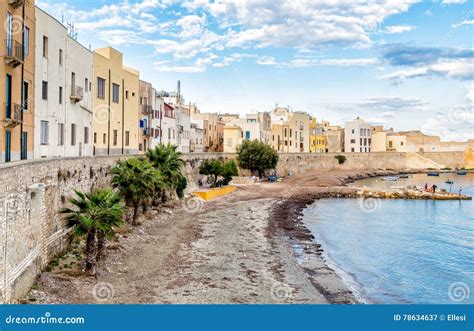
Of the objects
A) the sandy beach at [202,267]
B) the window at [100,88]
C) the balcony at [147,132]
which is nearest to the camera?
the sandy beach at [202,267]

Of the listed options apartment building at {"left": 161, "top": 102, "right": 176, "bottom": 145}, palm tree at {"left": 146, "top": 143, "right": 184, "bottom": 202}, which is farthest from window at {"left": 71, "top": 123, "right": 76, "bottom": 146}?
apartment building at {"left": 161, "top": 102, "right": 176, "bottom": 145}

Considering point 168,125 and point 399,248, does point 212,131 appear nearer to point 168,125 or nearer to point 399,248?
point 168,125

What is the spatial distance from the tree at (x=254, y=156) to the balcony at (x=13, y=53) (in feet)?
187

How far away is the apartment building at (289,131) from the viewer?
11188 cm

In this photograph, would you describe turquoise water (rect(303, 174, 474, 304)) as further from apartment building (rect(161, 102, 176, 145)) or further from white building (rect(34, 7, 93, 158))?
apartment building (rect(161, 102, 176, 145))

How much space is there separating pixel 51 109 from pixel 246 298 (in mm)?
19892

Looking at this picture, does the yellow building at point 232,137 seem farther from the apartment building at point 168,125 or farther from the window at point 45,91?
the window at point 45,91

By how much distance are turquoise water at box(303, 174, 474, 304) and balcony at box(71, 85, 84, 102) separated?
22347 mm

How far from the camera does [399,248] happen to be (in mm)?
39031

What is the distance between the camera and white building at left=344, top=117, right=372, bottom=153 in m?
136

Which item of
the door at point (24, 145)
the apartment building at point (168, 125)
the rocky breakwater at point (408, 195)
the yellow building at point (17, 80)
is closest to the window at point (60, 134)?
the yellow building at point (17, 80)
